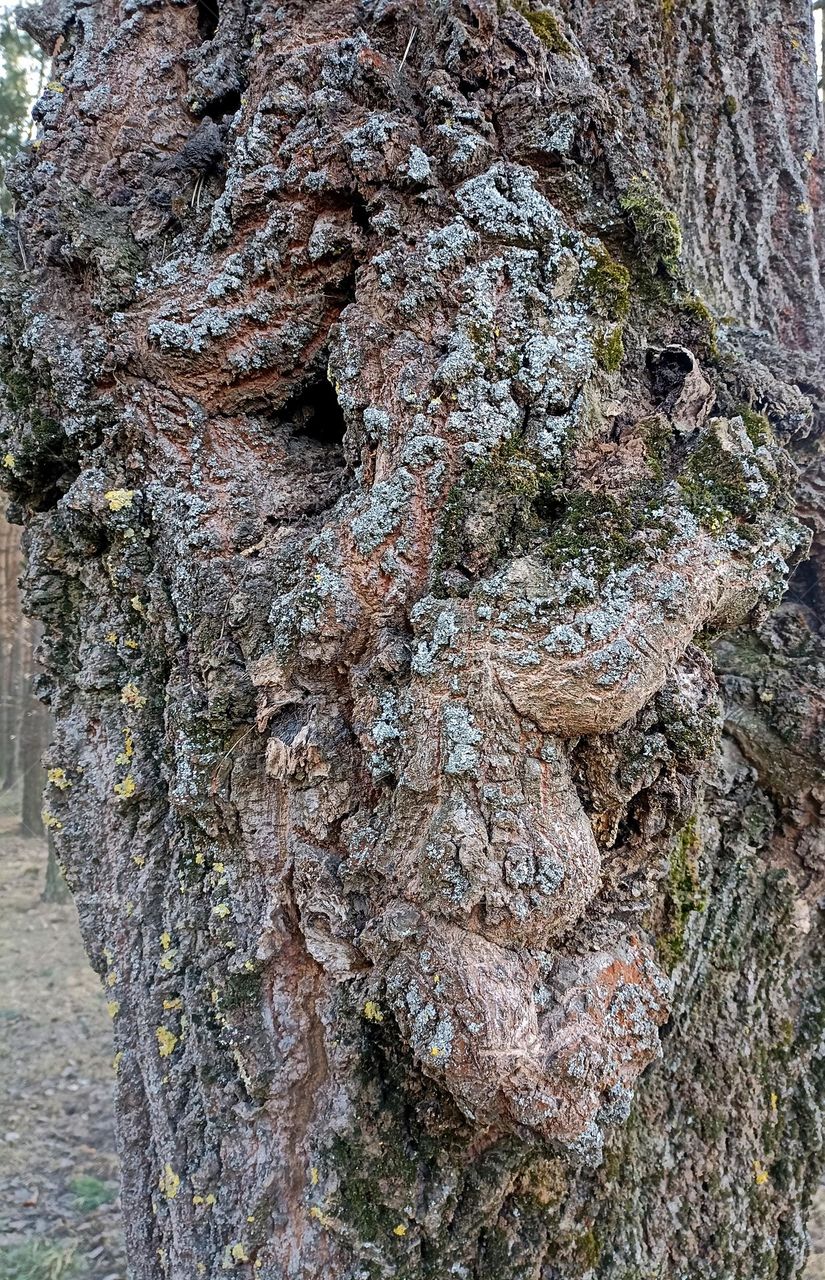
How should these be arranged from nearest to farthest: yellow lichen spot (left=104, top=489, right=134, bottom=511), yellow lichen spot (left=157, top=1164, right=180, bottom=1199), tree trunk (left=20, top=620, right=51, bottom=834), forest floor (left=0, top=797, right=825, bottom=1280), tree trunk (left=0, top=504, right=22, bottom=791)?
yellow lichen spot (left=157, top=1164, right=180, bottom=1199)
yellow lichen spot (left=104, top=489, right=134, bottom=511)
forest floor (left=0, top=797, right=825, bottom=1280)
tree trunk (left=0, top=504, right=22, bottom=791)
tree trunk (left=20, top=620, right=51, bottom=834)

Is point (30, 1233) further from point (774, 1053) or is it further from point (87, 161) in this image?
point (87, 161)

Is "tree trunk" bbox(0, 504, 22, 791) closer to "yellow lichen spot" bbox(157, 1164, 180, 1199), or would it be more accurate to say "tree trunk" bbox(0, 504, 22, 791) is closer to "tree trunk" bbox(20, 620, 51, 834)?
"tree trunk" bbox(20, 620, 51, 834)

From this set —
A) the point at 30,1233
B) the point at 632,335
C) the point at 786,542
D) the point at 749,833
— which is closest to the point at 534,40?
the point at 632,335

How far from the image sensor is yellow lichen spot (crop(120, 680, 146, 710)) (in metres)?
1.62

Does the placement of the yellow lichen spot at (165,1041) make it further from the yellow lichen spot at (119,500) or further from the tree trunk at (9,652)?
the tree trunk at (9,652)

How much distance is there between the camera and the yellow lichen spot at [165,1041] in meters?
1.50

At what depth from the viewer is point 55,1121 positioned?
4172 millimetres

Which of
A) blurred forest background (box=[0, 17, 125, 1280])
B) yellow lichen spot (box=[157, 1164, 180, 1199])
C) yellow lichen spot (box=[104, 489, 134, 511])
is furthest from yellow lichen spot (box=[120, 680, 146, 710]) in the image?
blurred forest background (box=[0, 17, 125, 1280])

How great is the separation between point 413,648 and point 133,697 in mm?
656

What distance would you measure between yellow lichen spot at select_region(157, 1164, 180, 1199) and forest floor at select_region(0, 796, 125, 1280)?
2316mm

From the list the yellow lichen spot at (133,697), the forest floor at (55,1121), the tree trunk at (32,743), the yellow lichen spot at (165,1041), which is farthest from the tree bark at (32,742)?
the yellow lichen spot at (165,1041)

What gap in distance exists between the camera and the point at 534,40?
1468 mm

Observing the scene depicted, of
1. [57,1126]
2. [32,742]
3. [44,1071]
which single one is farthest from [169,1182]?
[32,742]

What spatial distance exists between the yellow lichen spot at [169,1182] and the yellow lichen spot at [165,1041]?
20 centimetres
